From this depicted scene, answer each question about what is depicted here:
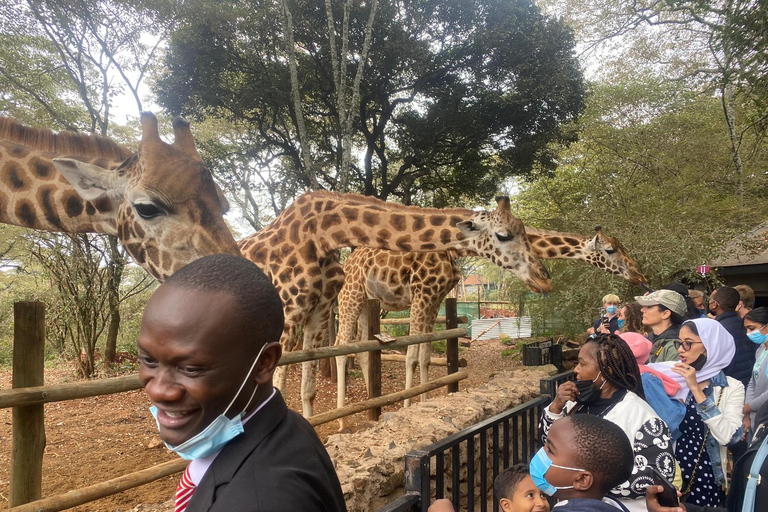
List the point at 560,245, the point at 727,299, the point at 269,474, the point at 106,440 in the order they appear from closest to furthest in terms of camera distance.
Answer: the point at 269,474, the point at 727,299, the point at 106,440, the point at 560,245

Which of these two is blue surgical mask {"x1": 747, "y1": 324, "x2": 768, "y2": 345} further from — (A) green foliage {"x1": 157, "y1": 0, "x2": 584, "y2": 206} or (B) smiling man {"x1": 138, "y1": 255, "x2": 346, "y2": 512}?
(A) green foliage {"x1": 157, "y1": 0, "x2": 584, "y2": 206}

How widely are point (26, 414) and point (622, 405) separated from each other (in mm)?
3407

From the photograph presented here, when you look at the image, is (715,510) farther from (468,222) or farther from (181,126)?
(181,126)

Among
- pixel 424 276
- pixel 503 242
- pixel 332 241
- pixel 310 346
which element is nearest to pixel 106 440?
pixel 310 346

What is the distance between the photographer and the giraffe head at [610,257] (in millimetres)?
6870

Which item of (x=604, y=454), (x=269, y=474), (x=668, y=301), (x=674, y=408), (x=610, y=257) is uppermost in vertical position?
(x=610, y=257)

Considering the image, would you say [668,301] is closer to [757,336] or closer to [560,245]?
[757,336]

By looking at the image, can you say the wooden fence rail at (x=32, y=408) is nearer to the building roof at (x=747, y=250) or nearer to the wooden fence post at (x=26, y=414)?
the wooden fence post at (x=26, y=414)

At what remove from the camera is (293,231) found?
16.6 ft

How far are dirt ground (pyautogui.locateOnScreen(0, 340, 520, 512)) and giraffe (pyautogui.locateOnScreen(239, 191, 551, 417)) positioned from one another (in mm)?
1202

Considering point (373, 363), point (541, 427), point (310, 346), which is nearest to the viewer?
point (541, 427)

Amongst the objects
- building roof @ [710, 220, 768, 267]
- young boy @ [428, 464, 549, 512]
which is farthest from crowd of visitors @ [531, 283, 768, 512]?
building roof @ [710, 220, 768, 267]

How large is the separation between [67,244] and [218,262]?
30.3ft

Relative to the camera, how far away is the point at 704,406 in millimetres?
3062
